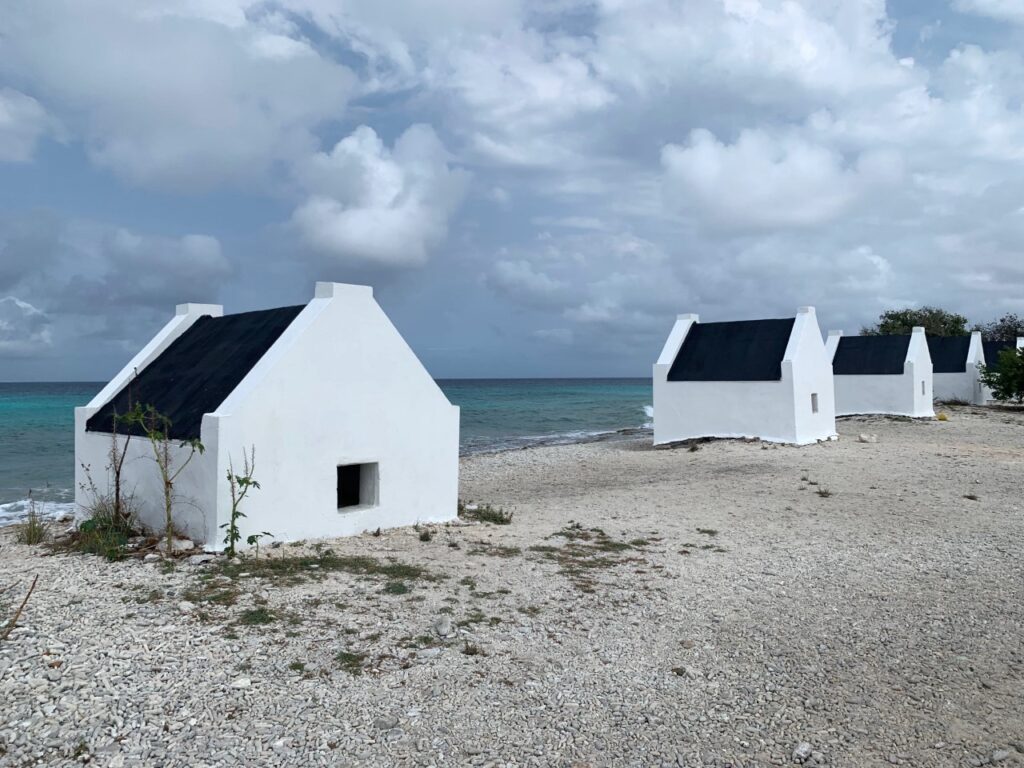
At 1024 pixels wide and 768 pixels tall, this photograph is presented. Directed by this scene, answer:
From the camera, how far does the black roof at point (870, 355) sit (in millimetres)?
40375

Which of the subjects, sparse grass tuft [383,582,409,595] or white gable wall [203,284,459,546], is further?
white gable wall [203,284,459,546]

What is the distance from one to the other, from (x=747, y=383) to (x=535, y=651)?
73.8ft

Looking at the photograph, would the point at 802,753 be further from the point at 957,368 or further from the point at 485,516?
the point at 957,368

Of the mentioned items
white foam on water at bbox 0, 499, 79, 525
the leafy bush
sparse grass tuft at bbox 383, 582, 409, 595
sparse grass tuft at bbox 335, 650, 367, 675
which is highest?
the leafy bush

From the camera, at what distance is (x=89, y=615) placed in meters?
7.64

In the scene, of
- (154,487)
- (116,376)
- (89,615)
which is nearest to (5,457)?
(116,376)

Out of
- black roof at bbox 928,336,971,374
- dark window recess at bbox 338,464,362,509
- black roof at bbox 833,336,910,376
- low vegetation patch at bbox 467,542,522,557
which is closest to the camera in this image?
low vegetation patch at bbox 467,542,522,557

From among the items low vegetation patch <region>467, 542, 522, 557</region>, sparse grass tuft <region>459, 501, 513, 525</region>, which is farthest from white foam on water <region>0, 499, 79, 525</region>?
low vegetation patch <region>467, 542, 522, 557</region>

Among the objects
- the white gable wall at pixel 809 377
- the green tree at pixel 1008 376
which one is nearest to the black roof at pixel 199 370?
the white gable wall at pixel 809 377

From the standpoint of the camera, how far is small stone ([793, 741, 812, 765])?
5.27 metres

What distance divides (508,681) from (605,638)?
4.89ft

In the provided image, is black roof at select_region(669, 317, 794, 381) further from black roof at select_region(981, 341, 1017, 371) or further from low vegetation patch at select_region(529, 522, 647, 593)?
black roof at select_region(981, 341, 1017, 371)

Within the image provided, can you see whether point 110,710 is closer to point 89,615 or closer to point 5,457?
point 89,615

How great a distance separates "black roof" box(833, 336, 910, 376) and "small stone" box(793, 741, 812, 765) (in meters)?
39.3
